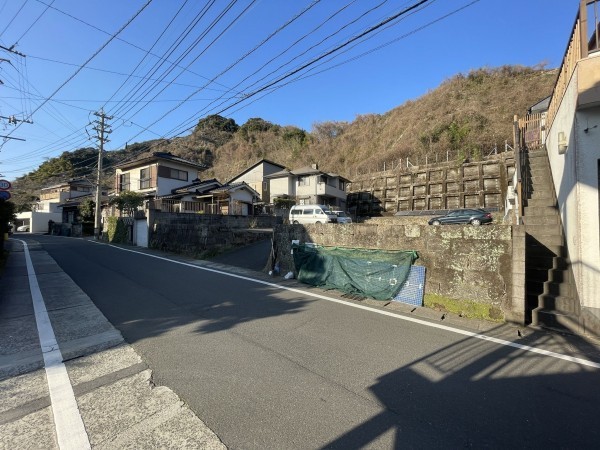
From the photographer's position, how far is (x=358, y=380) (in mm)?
3467

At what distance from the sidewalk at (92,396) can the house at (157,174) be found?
28.6 metres

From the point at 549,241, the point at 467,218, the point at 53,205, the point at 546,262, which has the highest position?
the point at 53,205

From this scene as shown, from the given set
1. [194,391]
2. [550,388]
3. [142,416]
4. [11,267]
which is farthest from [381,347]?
[11,267]

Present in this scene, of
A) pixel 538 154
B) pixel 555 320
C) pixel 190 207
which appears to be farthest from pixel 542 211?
pixel 190 207

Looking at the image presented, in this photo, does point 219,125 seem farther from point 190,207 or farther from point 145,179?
point 190,207

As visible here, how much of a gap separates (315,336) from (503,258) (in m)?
3.85

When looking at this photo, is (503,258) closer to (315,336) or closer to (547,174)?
(315,336)

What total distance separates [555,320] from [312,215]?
56.8 feet

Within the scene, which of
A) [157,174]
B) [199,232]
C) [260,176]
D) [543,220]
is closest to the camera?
[543,220]

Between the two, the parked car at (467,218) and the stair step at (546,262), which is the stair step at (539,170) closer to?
the stair step at (546,262)

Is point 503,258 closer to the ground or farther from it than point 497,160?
closer to the ground

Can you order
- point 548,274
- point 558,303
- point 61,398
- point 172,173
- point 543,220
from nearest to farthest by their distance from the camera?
point 61,398 < point 558,303 < point 548,274 < point 543,220 < point 172,173

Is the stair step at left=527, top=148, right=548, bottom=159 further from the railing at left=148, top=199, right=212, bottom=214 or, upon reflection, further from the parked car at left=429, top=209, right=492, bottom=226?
the railing at left=148, top=199, right=212, bottom=214

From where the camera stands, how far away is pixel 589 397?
3.13 m
